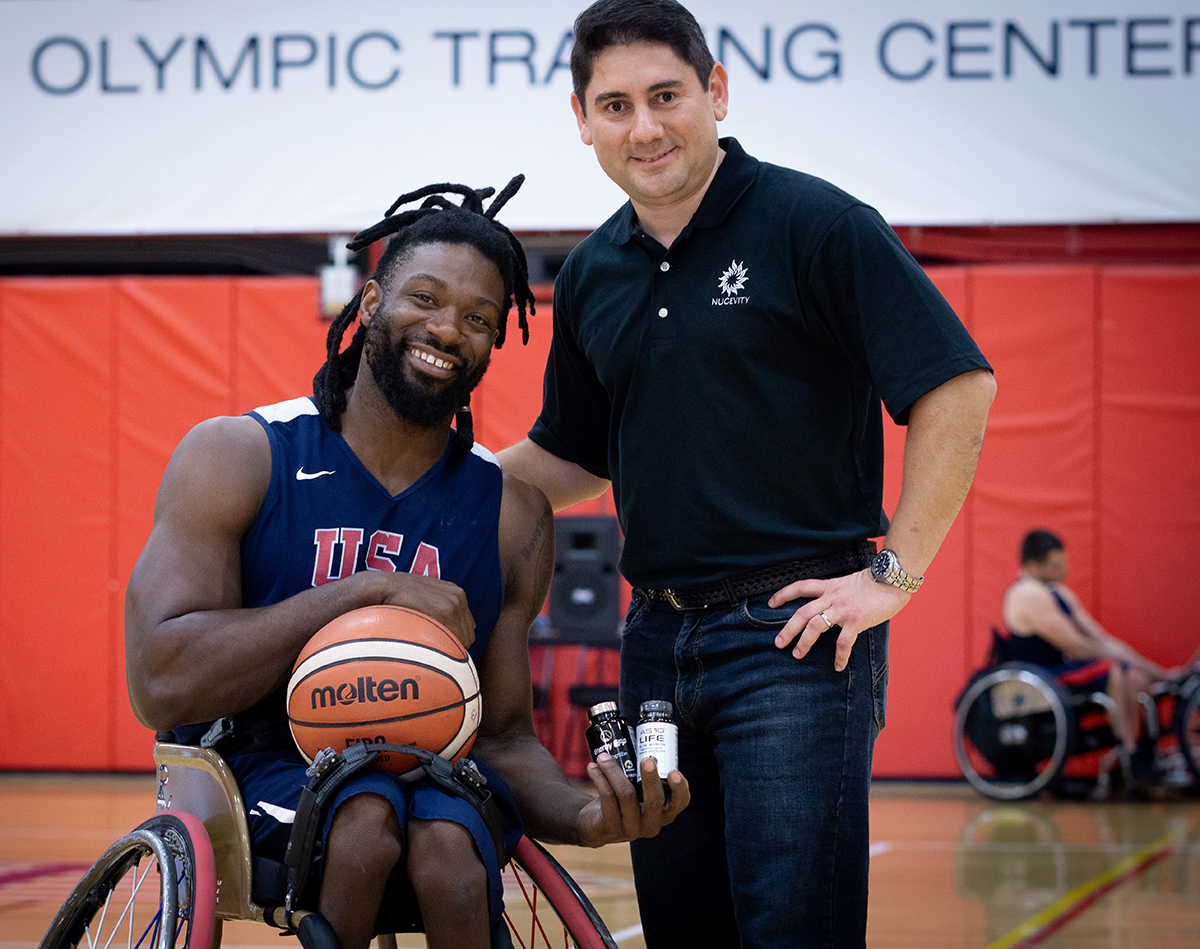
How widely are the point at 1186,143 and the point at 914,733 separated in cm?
359

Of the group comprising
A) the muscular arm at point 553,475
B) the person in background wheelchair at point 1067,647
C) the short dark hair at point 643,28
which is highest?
the short dark hair at point 643,28

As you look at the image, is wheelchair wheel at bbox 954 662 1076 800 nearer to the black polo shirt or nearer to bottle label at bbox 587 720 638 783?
the black polo shirt

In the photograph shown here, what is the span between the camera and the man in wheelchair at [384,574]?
181 cm

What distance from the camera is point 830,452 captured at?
199 centimetres

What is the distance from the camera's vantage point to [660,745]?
181cm

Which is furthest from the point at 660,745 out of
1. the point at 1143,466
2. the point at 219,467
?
the point at 1143,466

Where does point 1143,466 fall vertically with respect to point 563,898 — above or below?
above

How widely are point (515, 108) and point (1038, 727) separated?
438cm

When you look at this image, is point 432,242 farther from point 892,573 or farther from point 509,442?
point 509,442

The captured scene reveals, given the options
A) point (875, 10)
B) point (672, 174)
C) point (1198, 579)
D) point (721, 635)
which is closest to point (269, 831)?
point (721, 635)

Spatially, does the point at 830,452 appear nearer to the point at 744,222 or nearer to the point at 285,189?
the point at 744,222

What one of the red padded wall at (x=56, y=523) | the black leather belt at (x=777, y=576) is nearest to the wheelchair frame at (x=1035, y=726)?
the red padded wall at (x=56, y=523)

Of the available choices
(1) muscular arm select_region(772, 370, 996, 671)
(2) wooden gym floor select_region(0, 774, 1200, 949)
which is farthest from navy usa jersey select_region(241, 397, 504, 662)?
(2) wooden gym floor select_region(0, 774, 1200, 949)

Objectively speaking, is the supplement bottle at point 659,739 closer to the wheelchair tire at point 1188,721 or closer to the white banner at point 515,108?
the white banner at point 515,108
